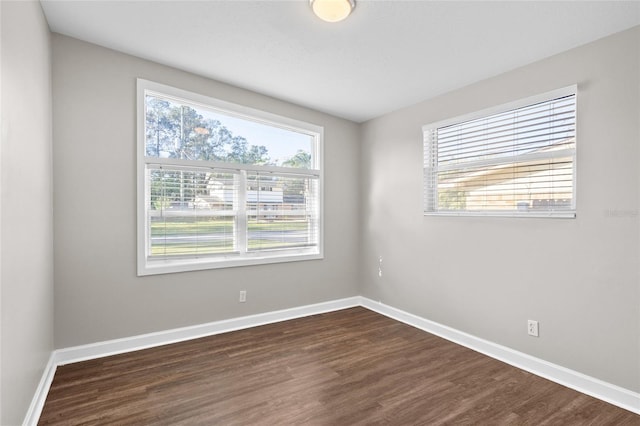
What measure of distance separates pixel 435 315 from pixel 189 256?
105 inches

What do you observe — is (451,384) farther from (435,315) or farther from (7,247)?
(7,247)

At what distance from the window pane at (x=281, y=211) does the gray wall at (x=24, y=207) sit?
1813mm

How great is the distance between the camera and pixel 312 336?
3.36m

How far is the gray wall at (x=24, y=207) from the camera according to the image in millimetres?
1507

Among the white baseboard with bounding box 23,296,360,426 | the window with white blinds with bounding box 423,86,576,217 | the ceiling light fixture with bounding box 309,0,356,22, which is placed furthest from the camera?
the window with white blinds with bounding box 423,86,576,217

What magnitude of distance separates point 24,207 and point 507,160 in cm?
352

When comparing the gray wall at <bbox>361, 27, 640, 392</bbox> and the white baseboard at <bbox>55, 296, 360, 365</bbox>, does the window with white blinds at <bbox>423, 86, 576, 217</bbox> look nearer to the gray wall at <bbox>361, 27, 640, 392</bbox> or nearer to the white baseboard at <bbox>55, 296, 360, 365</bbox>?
the gray wall at <bbox>361, 27, 640, 392</bbox>

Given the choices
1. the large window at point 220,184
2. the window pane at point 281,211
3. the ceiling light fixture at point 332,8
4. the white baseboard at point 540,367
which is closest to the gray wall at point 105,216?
the large window at point 220,184

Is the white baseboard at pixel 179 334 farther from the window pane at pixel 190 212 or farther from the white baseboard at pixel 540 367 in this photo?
the white baseboard at pixel 540 367

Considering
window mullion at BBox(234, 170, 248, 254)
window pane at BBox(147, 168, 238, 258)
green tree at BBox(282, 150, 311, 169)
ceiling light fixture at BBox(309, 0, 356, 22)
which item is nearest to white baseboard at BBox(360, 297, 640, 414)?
window mullion at BBox(234, 170, 248, 254)

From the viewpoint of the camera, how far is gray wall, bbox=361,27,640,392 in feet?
7.24

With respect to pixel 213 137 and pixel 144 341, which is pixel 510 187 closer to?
pixel 213 137

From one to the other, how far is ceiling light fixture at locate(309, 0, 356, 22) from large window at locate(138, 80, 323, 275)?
1.69 m

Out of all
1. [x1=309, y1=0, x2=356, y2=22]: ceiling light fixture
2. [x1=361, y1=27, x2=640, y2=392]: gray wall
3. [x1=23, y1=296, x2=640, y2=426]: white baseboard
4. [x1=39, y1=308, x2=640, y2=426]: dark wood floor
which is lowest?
[x1=39, y1=308, x2=640, y2=426]: dark wood floor
